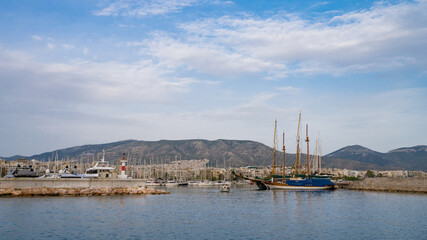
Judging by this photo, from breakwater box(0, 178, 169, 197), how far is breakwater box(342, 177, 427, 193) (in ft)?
205

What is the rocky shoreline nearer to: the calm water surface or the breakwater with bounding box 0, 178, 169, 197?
the breakwater with bounding box 0, 178, 169, 197

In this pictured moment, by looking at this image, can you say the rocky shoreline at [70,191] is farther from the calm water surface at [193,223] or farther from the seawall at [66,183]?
the calm water surface at [193,223]

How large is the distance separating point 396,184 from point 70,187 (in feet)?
252

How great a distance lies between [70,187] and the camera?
204 ft

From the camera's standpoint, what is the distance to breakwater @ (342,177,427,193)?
83.9 meters

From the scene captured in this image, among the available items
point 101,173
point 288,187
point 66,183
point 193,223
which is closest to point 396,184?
point 288,187

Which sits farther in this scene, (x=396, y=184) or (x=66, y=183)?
(x=396, y=184)

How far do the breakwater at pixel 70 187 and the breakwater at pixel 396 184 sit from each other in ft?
205

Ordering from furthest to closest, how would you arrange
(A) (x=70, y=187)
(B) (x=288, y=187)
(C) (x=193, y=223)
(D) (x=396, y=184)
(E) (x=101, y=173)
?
(B) (x=288, y=187) < (D) (x=396, y=184) < (E) (x=101, y=173) < (A) (x=70, y=187) < (C) (x=193, y=223)

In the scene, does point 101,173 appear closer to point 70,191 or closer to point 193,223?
point 70,191

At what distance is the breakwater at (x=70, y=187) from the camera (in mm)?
58938

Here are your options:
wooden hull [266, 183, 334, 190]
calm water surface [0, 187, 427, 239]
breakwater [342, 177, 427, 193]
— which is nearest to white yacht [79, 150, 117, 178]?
calm water surface [0, 187, 427, 239]

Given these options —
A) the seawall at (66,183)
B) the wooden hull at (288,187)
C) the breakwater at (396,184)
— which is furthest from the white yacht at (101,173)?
the breakwater at (396,184)

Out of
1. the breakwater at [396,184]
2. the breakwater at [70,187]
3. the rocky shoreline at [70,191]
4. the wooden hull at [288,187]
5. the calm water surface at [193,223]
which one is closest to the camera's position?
the calm water surface at [193,223]
